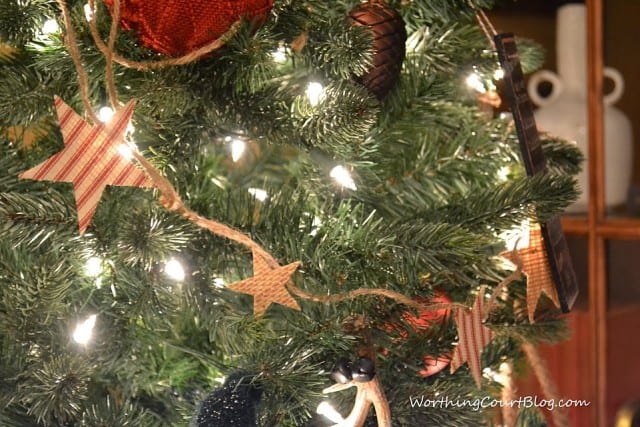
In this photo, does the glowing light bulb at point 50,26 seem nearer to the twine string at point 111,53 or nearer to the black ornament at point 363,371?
the twine string at point 111,53

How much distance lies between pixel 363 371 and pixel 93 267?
0.71ft

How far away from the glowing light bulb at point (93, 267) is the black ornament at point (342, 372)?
0.61 feet

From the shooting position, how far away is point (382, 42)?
1.81 feet

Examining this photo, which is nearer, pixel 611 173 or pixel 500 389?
pixel 500 389

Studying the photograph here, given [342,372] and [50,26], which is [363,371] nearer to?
[342,372]

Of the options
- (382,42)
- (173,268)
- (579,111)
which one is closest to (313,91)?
(382,42)

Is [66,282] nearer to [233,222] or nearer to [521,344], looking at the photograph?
[233,222]

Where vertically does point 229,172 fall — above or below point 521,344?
above

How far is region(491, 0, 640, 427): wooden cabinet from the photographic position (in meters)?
1.29

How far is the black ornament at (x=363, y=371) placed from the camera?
19.5 inches

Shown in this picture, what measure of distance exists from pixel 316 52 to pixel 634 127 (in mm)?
1008

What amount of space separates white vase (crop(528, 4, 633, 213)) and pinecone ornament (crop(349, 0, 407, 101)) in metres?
0.79

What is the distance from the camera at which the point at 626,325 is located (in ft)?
4.38

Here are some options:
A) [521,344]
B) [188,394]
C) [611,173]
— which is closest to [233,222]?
[188,394]
